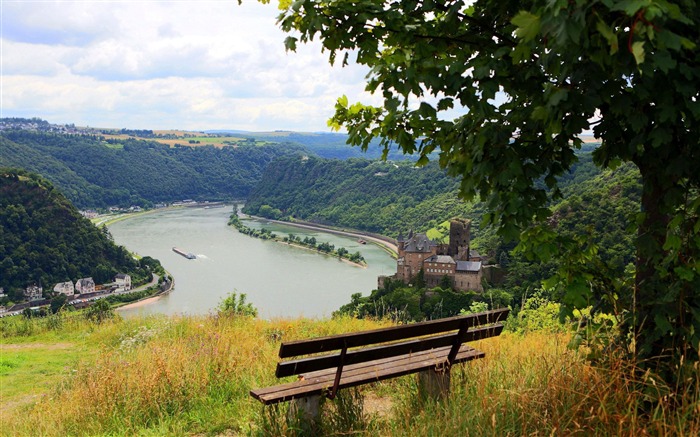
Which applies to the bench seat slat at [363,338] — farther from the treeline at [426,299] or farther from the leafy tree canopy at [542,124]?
the treeline at [426,299]

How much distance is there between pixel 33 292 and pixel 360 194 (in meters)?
45.7

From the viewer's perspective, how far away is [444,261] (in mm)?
29672

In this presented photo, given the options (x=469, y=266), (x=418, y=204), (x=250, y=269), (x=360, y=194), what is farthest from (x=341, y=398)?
(x=360, y=194)

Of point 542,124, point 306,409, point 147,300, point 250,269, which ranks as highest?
point 542,124

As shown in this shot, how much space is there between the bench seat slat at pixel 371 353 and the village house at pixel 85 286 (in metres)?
40.1

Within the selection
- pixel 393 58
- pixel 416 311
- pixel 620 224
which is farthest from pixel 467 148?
pixel 416 311

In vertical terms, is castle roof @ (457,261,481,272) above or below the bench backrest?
below

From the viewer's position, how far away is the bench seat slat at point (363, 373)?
2402mm

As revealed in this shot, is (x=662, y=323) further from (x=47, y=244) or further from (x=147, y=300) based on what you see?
(x=47, y=244)

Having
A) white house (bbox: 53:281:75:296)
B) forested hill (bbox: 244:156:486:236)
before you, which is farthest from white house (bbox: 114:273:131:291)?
forested hill (bbox: 244:156:486:236)

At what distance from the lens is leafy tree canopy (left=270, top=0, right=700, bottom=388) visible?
65.7 inches

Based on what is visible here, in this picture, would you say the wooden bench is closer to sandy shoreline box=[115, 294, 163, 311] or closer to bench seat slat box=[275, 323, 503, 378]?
bench seat slat box=[275, 323, 503, 378]

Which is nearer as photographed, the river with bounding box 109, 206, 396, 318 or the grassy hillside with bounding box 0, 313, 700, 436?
the grassy hillside with bounding box 0, 313, 700, 436

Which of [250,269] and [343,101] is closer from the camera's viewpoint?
[343,101]
